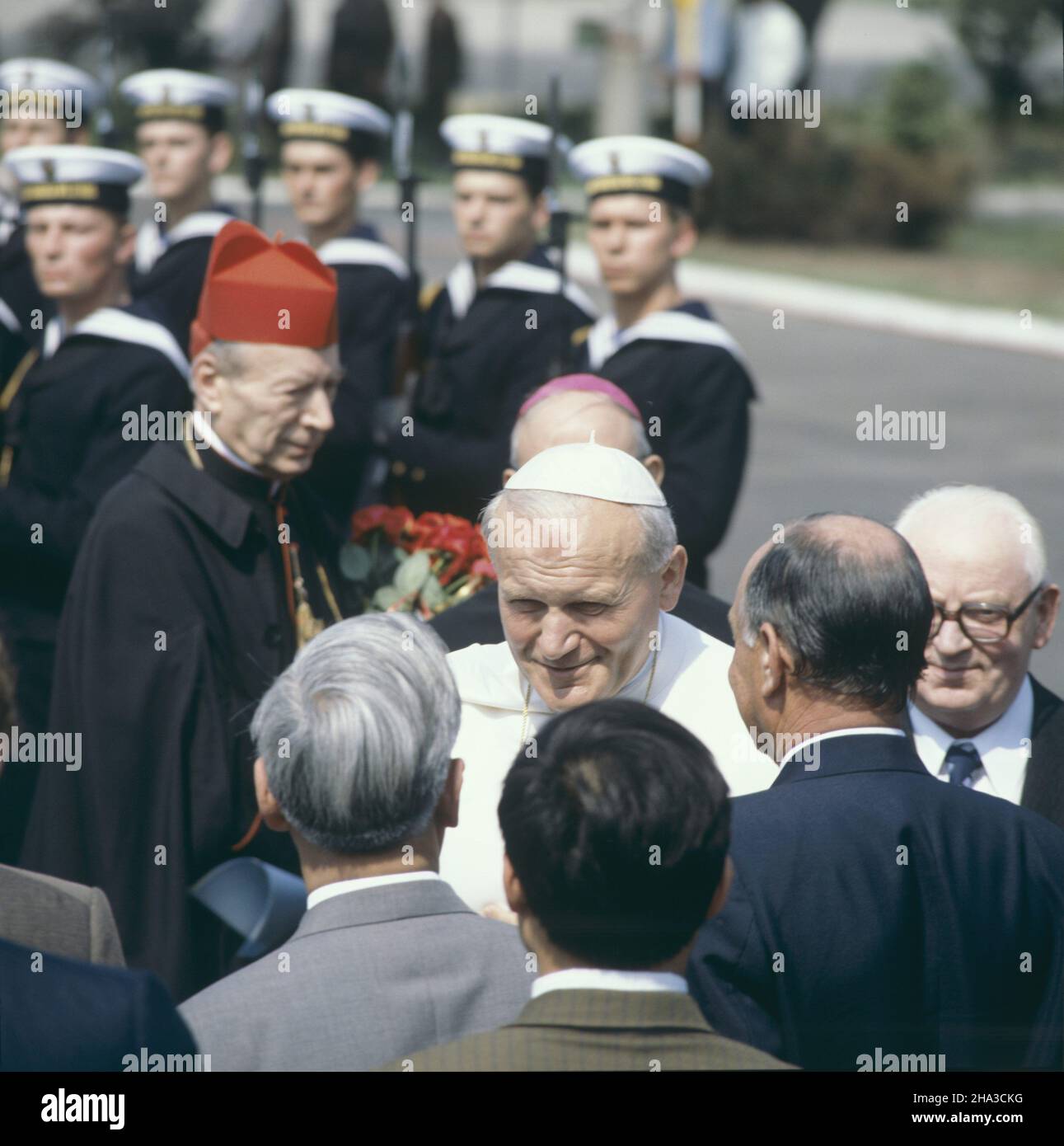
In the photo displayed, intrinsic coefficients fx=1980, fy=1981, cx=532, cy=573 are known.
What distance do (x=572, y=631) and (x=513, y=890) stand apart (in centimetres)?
131

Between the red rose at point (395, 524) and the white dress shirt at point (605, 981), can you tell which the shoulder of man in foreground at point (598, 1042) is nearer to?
the white dress shirt at point (605, 981)

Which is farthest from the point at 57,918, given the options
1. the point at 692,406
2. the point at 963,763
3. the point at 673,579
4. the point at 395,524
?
the point at 692,406

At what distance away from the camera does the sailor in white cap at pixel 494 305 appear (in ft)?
22.5

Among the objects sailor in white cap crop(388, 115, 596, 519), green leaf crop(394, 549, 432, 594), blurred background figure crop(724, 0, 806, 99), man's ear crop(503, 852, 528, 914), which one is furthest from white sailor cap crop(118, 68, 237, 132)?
blurred background figure crop(724, 0, 806, 99)

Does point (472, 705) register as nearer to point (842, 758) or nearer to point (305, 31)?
point (842, 758)

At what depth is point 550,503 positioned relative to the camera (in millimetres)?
3771

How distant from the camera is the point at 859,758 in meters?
3.06

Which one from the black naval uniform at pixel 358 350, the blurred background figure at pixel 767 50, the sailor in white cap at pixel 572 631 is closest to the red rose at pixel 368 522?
the sailor in white cap at pixel 572 631

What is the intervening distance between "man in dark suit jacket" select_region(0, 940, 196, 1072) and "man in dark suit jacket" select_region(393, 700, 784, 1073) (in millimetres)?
300

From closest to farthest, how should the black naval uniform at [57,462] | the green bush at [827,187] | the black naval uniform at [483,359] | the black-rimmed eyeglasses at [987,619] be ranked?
the black-rimmed eyeglasses at [987,619]
the black naval uniform at [57,462]
the black naval uniform at [483,359]
the green bush at [827,187]

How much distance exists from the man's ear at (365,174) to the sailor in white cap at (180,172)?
574mm

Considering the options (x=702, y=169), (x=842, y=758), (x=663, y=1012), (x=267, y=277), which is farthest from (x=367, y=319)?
(x=663, y=1012)

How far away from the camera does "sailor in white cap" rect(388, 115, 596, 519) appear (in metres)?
6.87

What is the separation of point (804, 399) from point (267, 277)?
40.1ft
